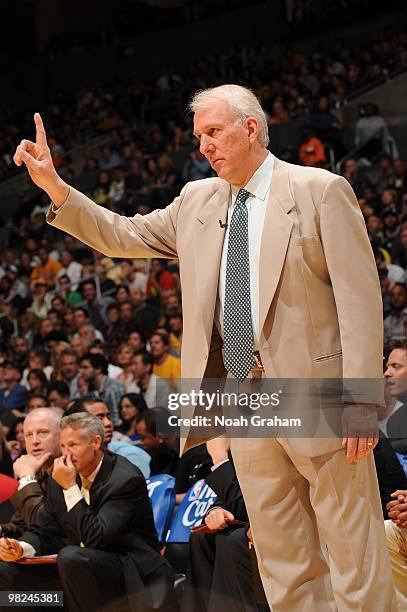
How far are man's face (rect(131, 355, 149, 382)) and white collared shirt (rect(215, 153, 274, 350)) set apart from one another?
448 centimetres

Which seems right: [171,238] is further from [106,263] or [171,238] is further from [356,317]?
[106,263]

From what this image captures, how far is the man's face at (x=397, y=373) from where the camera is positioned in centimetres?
406

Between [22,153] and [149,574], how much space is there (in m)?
2.00

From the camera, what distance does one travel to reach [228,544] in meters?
3.66

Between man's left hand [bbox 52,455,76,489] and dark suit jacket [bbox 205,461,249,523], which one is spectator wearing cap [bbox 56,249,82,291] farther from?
dark suit jacket [bbox 205,461,249,523]

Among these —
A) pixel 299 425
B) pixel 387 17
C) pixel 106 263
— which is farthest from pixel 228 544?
pixel 387 17

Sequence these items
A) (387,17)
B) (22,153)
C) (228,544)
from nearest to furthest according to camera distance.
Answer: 1. (22,153)
2. (228,544)
3. (387,17)

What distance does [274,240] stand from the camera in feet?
7.83

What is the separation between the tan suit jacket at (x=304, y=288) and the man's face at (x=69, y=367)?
5.41m

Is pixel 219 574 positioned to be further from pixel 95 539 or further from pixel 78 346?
pixel 78 346

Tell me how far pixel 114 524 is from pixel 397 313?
11.9 feet

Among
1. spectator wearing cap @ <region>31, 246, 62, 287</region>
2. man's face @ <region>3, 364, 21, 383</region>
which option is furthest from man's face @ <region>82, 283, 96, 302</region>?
man's face @ <region>3, 364, 21, 383</region>

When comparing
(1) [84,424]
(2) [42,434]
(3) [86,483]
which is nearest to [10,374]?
(2) [42,434]

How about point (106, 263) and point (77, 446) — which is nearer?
point (77, 446)
